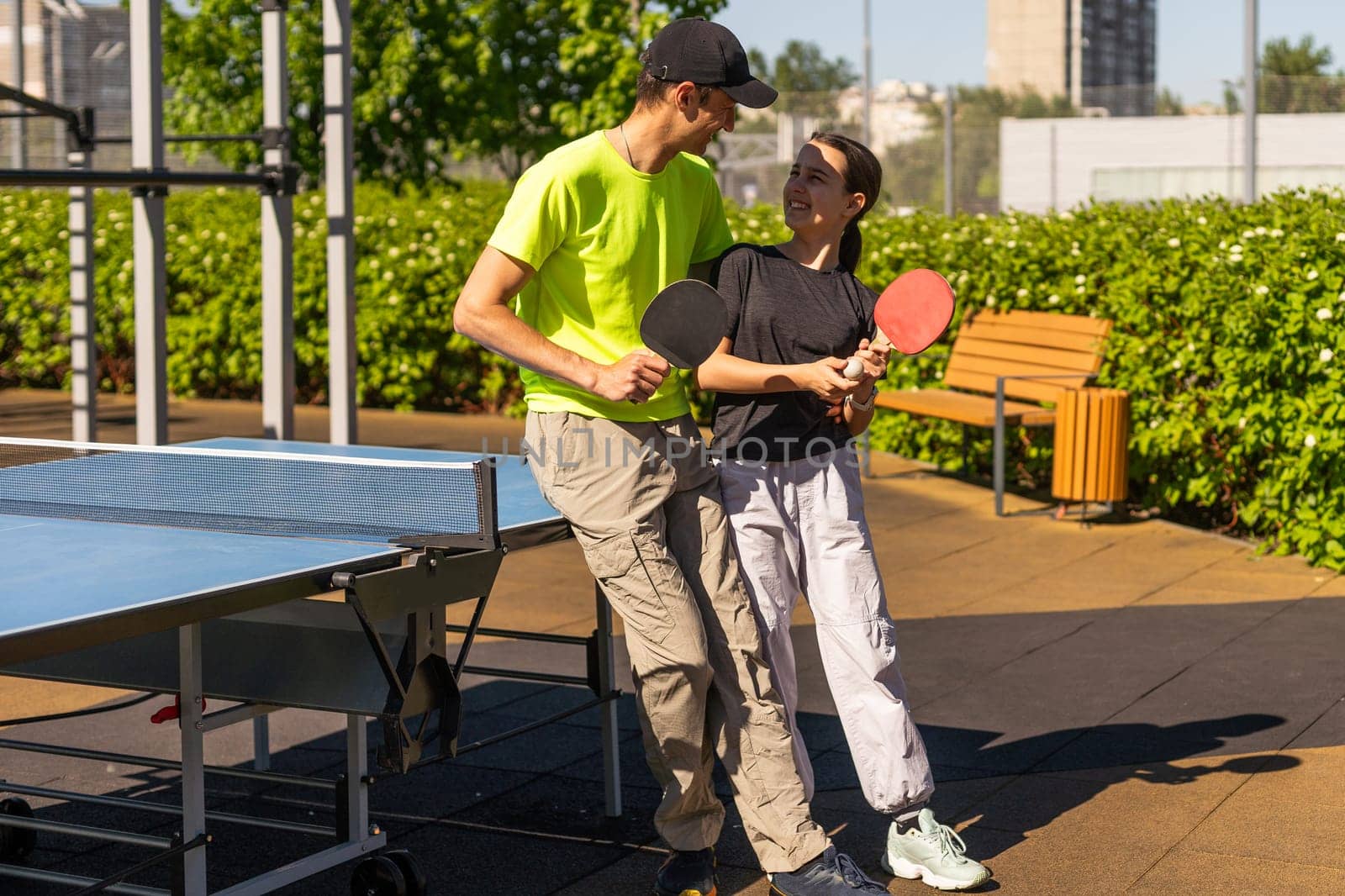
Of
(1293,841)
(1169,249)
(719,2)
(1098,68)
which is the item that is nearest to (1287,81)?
(719,2)

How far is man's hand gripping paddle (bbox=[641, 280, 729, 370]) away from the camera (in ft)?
11.4

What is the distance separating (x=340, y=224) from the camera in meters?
8.57

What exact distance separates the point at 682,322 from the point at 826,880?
4.04 ft

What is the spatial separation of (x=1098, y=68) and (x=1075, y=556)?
387ft

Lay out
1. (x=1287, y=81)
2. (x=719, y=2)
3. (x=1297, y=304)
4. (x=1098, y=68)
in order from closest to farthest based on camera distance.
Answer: (x=1297, y=304), (x=719, y=2), (x=1287, y=81), (x=1098, y=68)

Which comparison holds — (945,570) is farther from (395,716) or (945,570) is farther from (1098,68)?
(1098,68)

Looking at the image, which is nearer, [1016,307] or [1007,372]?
[1007,372]

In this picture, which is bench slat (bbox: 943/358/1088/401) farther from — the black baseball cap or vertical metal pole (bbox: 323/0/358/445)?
the black baseball cap

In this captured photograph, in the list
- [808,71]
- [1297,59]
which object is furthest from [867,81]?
[808,71]

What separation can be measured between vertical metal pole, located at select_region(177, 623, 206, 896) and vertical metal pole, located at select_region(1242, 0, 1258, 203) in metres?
19.3

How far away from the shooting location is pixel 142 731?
5352mm

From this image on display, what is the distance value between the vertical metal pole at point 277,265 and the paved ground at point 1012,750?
5.38 feet

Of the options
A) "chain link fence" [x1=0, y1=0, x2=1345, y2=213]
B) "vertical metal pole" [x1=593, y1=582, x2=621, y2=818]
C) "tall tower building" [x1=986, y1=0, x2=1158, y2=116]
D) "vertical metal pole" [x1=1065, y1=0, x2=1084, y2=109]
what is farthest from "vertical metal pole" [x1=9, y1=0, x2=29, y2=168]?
"vertical metal pole" [x1=1065, y1=0, x2=1084, y2=109]

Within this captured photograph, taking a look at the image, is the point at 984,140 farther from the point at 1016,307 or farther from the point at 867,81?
the point at 1016,307
